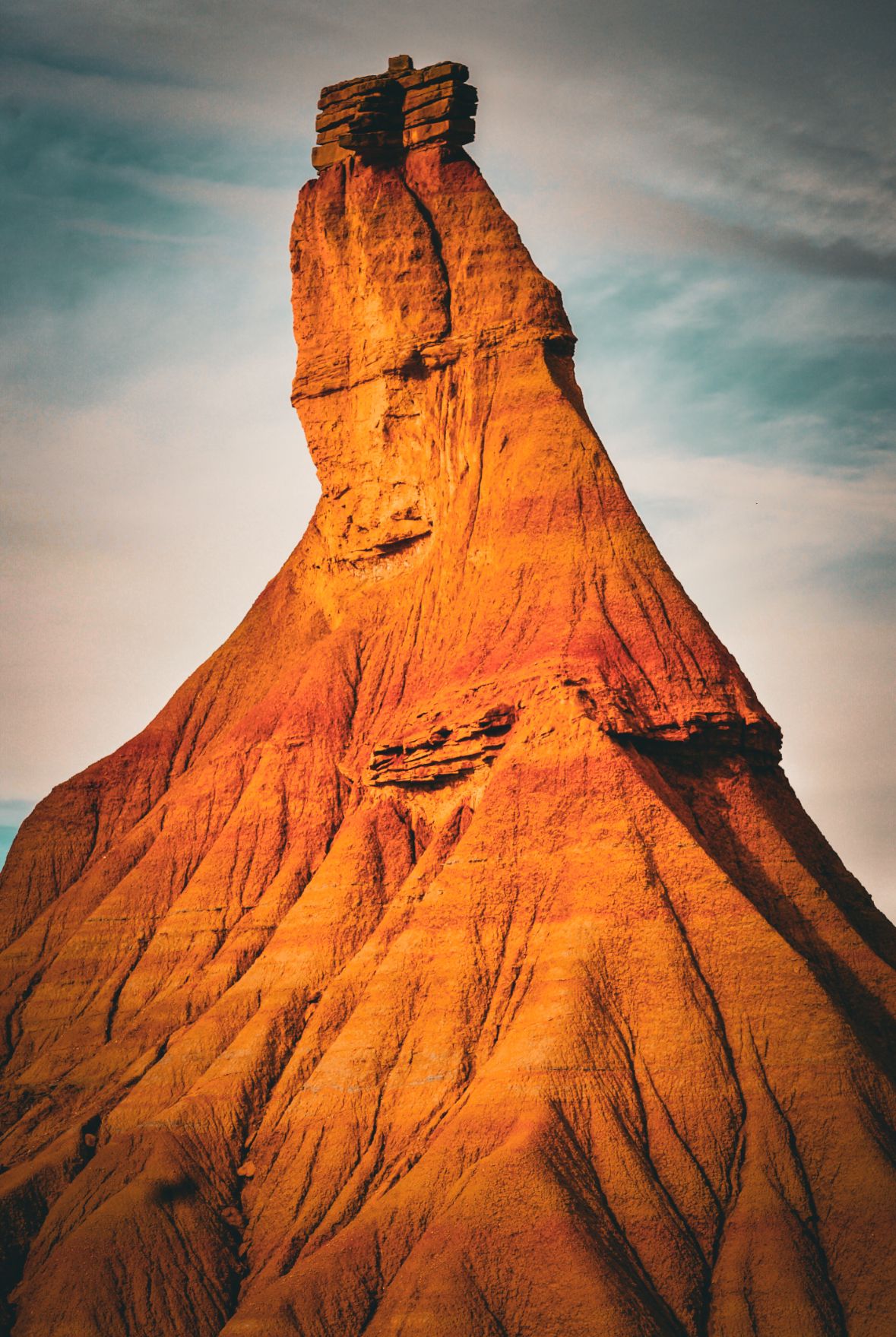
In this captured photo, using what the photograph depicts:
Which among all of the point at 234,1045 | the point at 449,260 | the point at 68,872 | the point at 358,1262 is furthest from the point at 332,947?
the point at 449,260

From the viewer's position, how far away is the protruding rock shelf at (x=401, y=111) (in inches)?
2943

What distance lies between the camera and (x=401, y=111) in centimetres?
7612

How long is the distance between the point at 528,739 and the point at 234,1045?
1305 cm

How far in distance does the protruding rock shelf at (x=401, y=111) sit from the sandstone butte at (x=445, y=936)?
2.96 ft

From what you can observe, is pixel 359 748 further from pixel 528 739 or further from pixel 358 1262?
pixel 358 1262

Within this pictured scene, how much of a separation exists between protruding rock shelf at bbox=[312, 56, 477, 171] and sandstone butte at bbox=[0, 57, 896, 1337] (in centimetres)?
90

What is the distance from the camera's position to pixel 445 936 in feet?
186

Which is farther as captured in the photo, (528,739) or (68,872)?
(68,872)

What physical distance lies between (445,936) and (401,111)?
118ft

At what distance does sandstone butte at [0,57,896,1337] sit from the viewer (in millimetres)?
48562

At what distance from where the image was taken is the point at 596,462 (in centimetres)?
6775

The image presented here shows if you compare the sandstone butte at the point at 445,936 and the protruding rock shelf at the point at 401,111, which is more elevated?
the protruding rock shelf at the point at 401,111

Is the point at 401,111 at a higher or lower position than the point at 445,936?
higher

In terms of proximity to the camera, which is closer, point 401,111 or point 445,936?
point 445,936
